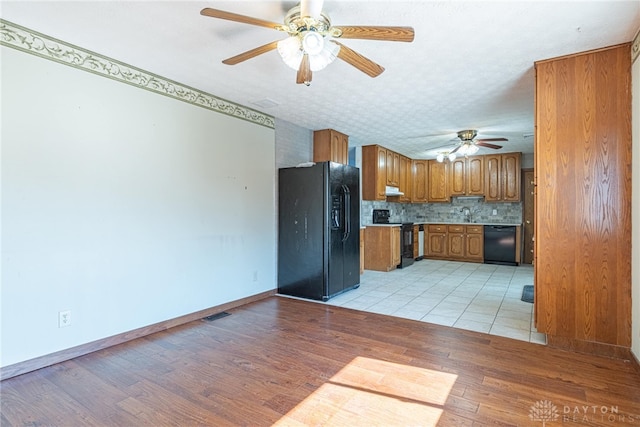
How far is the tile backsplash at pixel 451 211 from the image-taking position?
7.24 meters

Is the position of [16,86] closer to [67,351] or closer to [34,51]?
[34,51]

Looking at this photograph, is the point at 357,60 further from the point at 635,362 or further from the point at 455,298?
the point at 455,298

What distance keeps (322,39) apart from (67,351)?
290 cm

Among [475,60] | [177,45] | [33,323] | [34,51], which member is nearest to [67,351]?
[33,323]

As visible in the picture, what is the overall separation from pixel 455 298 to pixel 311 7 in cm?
375

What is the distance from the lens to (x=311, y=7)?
1.73 m

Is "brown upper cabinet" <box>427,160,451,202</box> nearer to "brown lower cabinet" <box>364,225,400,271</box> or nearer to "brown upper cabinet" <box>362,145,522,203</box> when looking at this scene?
"brown upper cabinet" <box>362,145,522,203</box>

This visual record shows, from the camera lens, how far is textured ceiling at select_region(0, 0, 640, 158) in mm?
2053

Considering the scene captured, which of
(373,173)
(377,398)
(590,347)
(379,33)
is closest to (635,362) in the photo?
(590,347)

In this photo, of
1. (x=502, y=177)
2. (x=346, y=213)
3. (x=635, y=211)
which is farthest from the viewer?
(x=502, y=177)

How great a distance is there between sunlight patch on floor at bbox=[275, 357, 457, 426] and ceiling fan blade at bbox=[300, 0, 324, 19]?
2.19 metres

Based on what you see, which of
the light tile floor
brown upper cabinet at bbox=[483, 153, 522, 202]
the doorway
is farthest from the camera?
the doorway

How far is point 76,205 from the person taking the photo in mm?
2580

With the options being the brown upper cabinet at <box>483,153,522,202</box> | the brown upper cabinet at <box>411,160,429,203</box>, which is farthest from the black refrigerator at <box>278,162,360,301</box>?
the brown upper cabinet at <box>483,153,522,202</box>
